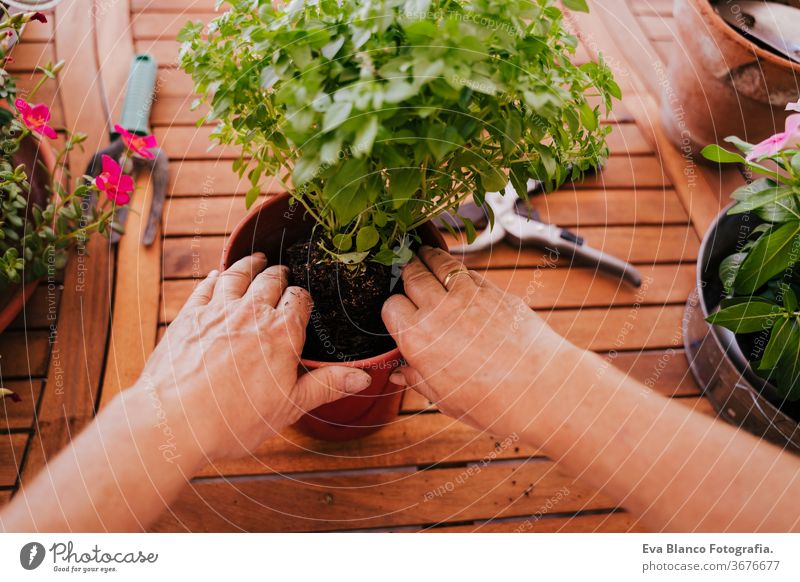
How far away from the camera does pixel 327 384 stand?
56 centimetres

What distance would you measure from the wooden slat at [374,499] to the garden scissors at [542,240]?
316 millimetres

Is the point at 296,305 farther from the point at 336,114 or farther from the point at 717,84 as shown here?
the point at 717,84

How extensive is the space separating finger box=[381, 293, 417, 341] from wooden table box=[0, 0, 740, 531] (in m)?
0.23

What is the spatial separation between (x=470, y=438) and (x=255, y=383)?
1.06ft

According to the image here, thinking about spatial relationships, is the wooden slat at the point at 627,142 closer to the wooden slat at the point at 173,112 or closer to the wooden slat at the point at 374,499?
the wooden slat at the point at 374,499

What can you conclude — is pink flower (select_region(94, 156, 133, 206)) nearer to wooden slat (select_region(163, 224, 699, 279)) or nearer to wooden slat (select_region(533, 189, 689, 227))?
wooden slat (select_region(163, 224, 699, 279))

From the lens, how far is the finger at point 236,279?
0.62m

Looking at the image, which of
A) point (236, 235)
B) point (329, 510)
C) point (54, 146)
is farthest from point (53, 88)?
point (329, 510)

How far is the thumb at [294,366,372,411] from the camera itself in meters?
0.55

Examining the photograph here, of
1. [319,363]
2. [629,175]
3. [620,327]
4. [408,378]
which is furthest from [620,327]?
[319,363]

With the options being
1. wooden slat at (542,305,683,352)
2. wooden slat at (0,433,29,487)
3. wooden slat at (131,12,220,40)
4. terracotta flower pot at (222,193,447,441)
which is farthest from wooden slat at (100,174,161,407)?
wooden slat at (542,305,683,352)

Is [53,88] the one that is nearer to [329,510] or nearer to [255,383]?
[255,383]

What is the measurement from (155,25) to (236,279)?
672mm

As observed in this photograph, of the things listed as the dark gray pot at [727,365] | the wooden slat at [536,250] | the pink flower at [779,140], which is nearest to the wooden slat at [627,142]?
the wooden slat at [536,250]
